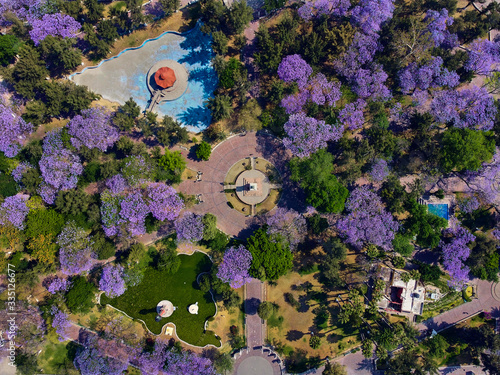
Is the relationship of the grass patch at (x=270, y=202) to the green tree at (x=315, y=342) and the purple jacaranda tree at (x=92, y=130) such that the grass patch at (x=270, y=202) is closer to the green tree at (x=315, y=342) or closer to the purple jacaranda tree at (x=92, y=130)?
the green tree at (x=315, y=342)

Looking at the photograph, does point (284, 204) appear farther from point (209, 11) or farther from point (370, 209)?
point (209, 11)

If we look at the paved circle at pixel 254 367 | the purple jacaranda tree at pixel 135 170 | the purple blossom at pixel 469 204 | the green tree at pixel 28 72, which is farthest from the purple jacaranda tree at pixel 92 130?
the purple blossom at pixel 469 204

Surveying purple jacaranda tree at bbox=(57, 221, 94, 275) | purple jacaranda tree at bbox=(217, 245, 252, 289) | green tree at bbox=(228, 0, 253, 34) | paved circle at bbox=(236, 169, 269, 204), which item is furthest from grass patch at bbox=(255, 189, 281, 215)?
purple jacaranda tree at bbox=(57, 221, 94, 275)

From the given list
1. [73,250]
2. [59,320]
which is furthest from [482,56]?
[59,320]

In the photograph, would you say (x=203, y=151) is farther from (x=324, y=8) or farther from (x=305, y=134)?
(x=324, y=8)

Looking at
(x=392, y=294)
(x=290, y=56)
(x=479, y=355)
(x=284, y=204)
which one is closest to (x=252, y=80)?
(x=290, y=56)

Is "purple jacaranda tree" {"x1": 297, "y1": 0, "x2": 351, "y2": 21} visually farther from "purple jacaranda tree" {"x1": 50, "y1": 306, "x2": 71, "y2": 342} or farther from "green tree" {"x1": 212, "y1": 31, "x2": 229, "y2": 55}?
"purple jacaranda tree" {"x1": 50, "y1": 306, "x2": 71, "y2": 342}
